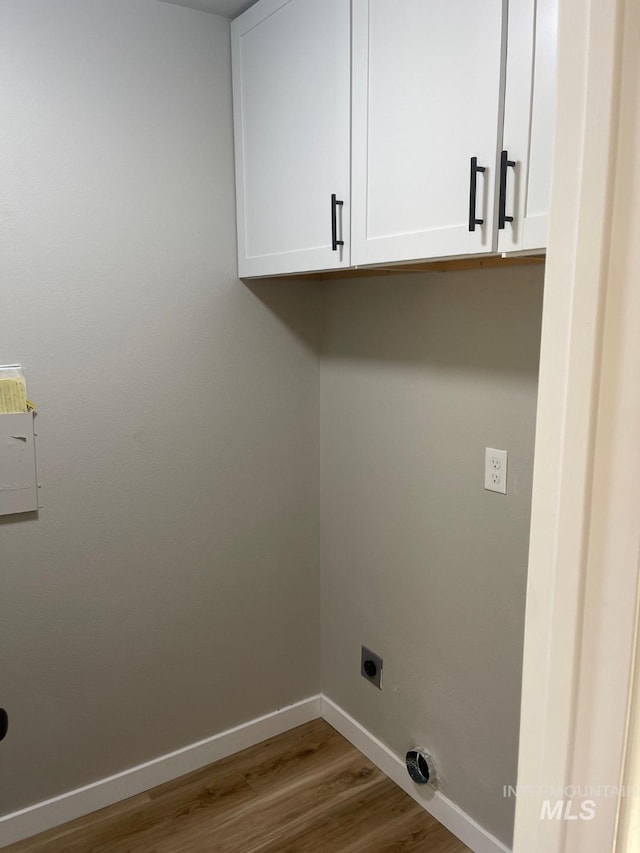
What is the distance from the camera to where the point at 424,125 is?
1426 mm

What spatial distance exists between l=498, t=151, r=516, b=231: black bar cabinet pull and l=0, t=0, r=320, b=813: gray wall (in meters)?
1.10

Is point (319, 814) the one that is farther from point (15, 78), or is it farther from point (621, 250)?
point (15, 78)

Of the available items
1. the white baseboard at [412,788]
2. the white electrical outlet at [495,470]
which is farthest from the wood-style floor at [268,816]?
the white electrical outlet at [495,470]

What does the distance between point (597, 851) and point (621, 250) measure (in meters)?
0.48

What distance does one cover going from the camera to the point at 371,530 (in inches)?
88.0

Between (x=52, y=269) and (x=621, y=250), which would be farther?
(x=52, y=269)

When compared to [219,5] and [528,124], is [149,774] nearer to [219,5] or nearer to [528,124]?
[528,124]

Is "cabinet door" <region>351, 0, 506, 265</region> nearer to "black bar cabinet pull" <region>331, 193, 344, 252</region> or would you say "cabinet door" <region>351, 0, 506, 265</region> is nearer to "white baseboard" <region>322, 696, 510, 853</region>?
"black bar cabinet pull" <region>331, 193, 344, 252</region>

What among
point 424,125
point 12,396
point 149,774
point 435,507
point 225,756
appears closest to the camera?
point 424,125

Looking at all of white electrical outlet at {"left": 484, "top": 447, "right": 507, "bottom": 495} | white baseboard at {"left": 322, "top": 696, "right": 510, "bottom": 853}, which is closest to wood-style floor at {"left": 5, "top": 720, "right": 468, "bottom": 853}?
white baseboard at {"left": 322, "top": 696, "right": 510, "bottom": 853}

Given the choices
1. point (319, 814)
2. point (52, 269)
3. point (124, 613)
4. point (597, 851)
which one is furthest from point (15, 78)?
point (319, 814)

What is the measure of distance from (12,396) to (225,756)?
57.9 inches

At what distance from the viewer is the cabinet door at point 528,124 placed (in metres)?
1.15

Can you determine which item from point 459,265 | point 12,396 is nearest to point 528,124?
point 459,265
